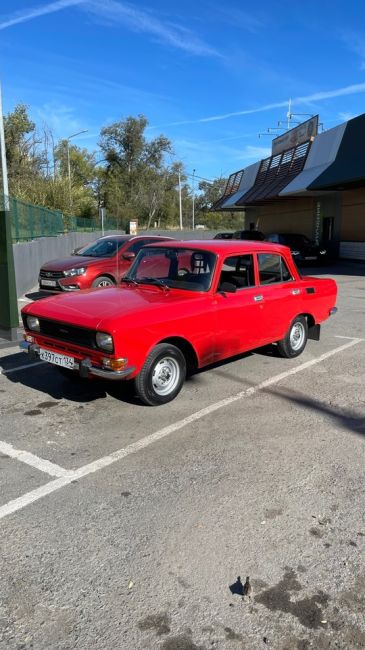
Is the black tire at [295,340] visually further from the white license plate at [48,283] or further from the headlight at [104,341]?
the white license plate at [48,283]

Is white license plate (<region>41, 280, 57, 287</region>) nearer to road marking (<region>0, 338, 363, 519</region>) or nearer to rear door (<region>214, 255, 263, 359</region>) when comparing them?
rear door (<region>214, 255, 263, 359</region>)

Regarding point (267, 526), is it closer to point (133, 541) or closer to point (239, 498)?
point (239, 498)

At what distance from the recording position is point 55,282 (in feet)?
35.2

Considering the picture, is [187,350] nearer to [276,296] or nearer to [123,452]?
[123,452]

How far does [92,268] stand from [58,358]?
6042mm

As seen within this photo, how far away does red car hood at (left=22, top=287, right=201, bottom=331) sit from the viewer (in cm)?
445

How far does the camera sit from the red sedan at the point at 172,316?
443cm

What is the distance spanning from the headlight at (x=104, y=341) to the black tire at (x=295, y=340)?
297 centimetres

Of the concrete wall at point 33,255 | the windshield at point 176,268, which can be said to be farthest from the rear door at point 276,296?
the concrete wall at point 33,255

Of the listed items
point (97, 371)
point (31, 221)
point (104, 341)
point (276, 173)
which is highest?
point (276, 173)

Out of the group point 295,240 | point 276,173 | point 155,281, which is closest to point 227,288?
point 155,281

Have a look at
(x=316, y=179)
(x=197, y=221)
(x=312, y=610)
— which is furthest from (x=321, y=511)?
(x=197, y=221)

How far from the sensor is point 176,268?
5.54m

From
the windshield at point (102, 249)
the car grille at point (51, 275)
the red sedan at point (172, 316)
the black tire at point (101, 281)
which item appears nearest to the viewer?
the red sedan at point (172, 316)
